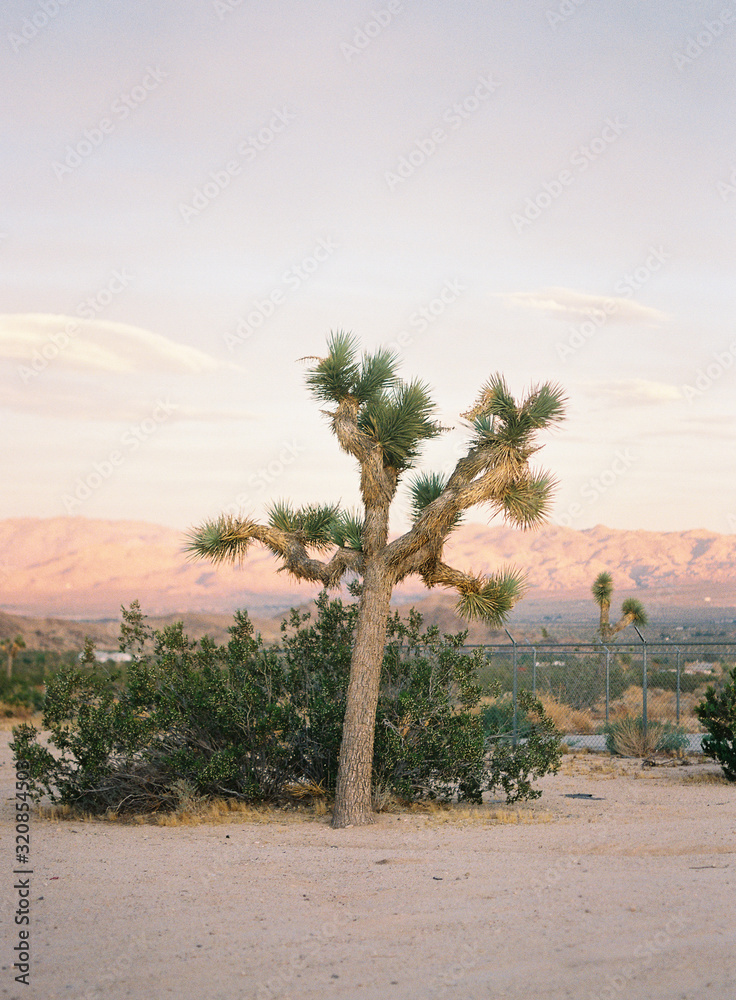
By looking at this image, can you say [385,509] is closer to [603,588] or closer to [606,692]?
[606,692]

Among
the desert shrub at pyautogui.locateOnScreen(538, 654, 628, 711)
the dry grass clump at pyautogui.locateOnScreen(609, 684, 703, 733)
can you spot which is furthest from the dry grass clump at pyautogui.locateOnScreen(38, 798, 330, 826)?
the desert shrub at pyautogui.locateOnScreen(538, 654, 628, 711)

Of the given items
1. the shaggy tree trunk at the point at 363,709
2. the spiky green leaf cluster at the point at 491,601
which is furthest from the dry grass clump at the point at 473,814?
the spiky green leaf cluster at the point at 491,601

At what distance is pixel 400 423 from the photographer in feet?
38.6

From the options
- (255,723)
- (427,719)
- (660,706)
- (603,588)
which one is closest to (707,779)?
(427,719)

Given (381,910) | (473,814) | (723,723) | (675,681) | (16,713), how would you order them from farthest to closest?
(675,681) → (16,713) → (723,723) → (473,814) → (381,910)

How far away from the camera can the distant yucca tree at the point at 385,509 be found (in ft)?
37.7

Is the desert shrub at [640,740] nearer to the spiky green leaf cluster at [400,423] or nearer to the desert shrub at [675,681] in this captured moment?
the spiky green leaf cluster at [400,423]

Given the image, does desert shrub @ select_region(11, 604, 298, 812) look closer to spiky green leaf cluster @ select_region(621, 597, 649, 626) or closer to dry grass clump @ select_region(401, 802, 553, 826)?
dry grass clump @ select_region(401, 802, 553, 826)

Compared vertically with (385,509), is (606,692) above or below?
below

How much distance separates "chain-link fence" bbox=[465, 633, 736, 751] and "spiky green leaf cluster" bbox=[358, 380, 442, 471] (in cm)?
324

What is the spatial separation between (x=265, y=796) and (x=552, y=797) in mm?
4291

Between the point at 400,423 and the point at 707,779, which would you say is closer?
the point at 400,423

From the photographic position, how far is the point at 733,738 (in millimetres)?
15281

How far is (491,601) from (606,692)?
1108cm
